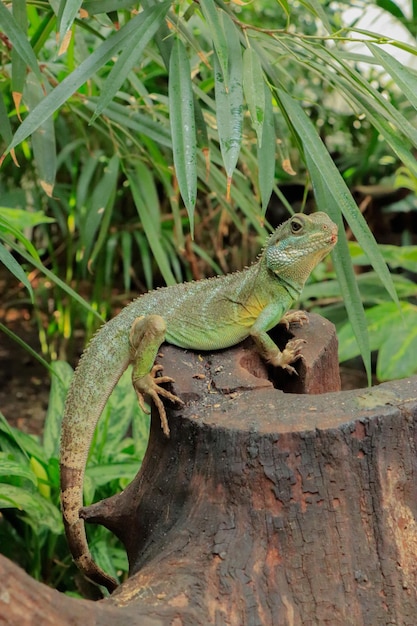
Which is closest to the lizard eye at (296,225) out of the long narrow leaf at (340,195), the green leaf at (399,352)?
the long narrow leaf at (340,195)

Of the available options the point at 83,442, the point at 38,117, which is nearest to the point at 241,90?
the point at 38,117

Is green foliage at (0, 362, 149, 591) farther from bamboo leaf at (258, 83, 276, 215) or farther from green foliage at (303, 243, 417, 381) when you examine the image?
green foliage at (303, 243, 417, 381)

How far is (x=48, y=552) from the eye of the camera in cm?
301

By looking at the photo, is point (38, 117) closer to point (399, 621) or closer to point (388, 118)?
point (388, 118)

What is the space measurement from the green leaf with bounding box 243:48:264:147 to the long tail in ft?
2.51

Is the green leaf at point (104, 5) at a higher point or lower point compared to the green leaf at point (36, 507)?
higher

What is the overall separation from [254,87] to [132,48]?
33 cm

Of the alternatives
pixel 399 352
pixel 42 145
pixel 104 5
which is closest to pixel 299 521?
pixel 104 5

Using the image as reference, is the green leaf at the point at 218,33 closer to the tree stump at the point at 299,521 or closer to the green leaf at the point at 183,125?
the green leaf at the point at 183,125

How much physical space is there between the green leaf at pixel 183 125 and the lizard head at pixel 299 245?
487 mm

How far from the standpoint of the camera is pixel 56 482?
9.75 ft

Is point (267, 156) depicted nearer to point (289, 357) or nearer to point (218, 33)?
point (218, 33)

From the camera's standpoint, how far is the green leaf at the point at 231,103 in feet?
5.74

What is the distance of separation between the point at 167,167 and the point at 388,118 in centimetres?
122
